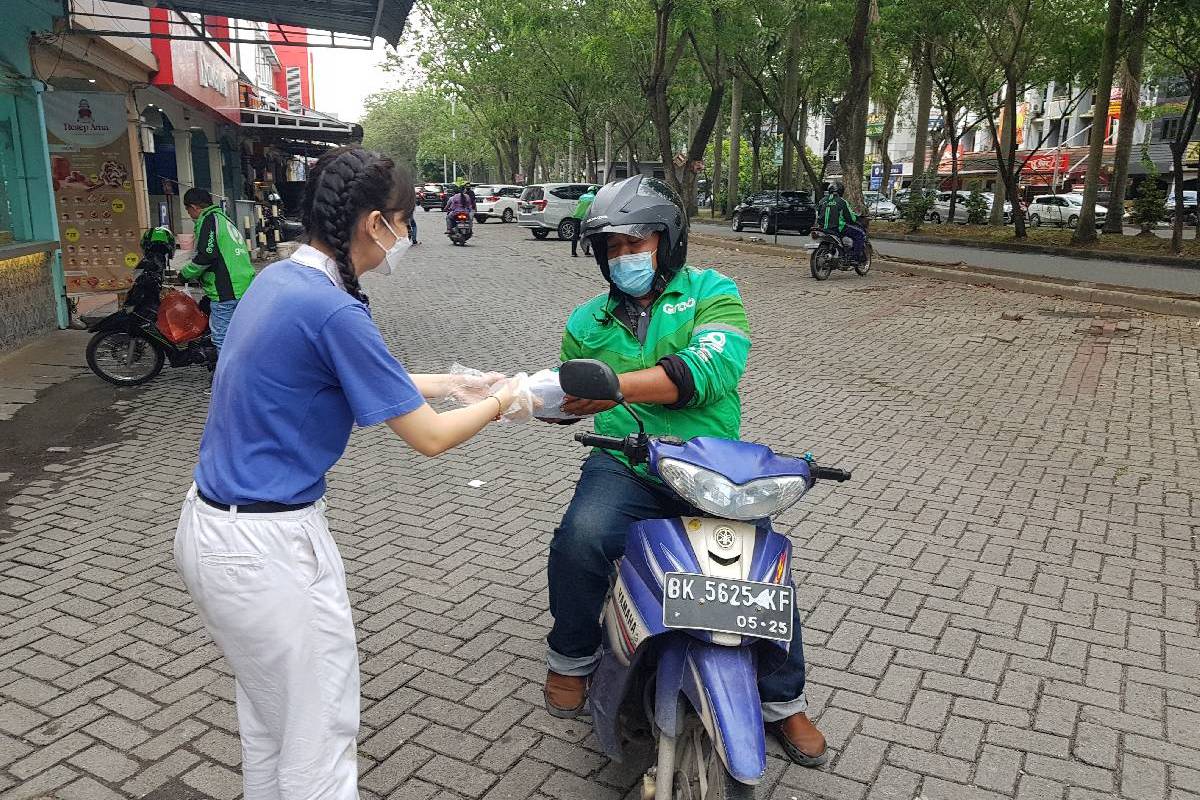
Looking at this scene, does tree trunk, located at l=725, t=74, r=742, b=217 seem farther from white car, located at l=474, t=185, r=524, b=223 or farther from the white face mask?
the white face mask

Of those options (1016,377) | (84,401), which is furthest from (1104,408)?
(84,401)

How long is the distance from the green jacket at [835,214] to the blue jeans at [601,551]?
552 inches

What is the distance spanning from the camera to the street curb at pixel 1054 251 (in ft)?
59.8

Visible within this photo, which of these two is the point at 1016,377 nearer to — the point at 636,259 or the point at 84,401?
the point at 636,259

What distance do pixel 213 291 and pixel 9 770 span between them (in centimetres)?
534

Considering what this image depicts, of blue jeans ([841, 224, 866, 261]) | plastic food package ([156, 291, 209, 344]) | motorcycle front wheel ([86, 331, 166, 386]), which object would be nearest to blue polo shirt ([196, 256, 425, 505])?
plastic food package ([156, 291, 209, 344])

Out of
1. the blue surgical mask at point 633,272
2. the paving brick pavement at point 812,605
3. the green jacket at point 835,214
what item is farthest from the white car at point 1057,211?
the blue surgical mask at point 633,272

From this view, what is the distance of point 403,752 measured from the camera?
299 cm

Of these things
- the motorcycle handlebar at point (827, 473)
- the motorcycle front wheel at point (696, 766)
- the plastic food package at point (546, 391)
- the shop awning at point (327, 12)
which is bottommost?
the motorcycle front wheel at point (696, 766)

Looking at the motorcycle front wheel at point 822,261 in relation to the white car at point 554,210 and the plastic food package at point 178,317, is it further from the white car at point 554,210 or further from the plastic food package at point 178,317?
the white car at point 554,210

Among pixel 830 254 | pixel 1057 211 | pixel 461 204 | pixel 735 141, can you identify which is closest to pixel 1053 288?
pixel 830 254

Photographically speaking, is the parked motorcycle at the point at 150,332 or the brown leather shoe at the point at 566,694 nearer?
the brown leather shoe at the point at 566,694

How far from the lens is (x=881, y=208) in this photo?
133 ft

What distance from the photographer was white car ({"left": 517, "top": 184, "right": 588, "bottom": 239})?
28.5 metres
